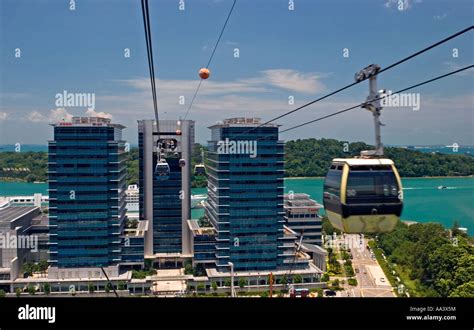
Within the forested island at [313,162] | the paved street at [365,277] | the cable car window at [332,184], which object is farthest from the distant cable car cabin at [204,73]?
the forested island at [313,162]

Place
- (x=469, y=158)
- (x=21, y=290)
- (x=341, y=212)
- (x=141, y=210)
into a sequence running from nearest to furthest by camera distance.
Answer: (x=341, y=212)
(x=21, y=290)
(x=141, y=210)
(x=469, y=158)

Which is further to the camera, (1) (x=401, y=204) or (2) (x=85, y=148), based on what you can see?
(2) (x=85, y=148)

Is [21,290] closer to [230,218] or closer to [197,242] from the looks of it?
[197,242]

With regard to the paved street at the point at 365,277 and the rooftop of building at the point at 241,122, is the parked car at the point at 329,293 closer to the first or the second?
the paved street at the point at 365,277

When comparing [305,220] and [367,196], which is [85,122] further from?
[367,196]
